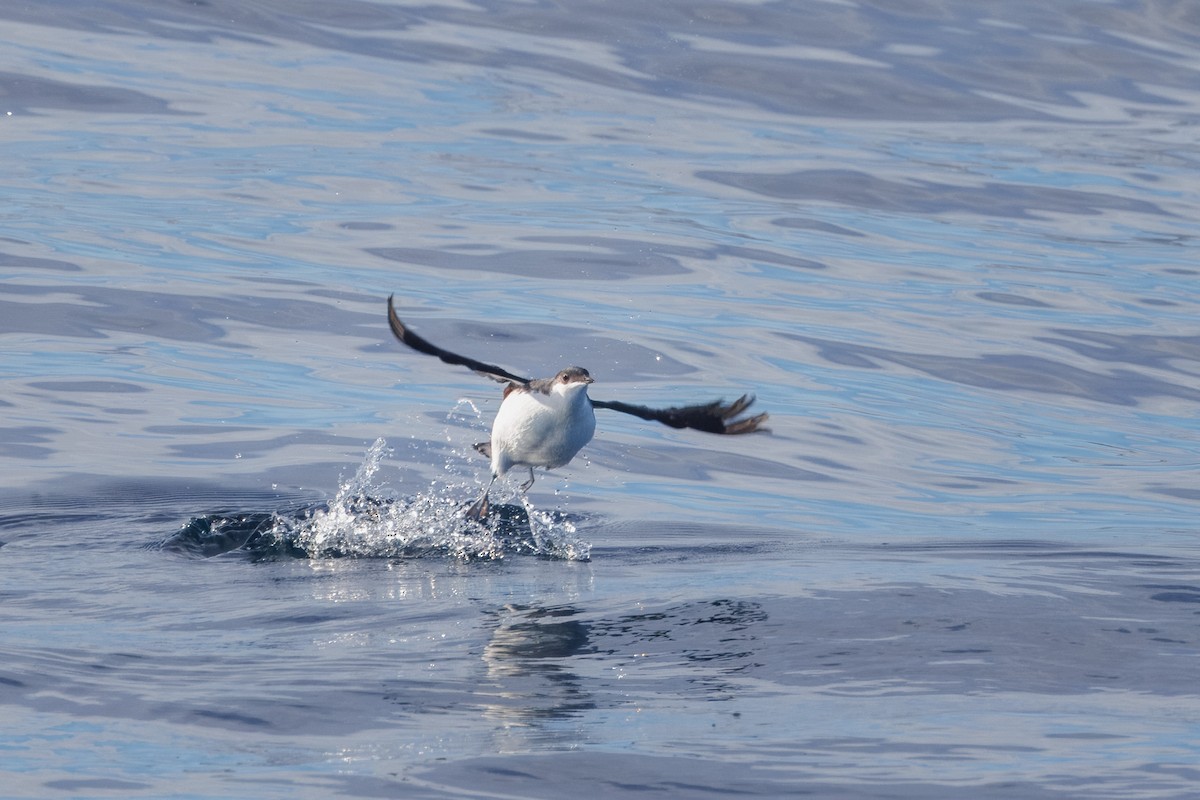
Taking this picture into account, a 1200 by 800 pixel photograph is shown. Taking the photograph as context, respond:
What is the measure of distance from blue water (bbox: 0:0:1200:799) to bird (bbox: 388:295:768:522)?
0.56 metres

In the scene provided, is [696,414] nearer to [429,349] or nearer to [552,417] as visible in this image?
[552,417]

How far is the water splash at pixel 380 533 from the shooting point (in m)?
10.1

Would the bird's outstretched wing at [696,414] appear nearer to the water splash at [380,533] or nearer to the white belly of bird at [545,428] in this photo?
the white belly of bird at [545,428]

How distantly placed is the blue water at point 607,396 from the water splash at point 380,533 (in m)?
0.04

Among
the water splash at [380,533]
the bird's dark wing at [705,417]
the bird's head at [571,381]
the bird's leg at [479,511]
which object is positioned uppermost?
the bird's head at [571,381]

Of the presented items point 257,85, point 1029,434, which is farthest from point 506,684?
point 257,85

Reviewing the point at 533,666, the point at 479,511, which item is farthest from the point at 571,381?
the point at 533,666

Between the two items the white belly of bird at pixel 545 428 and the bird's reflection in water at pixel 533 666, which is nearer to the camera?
the bird's reflection in water at pixel 533 666

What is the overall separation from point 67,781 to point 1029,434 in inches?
416

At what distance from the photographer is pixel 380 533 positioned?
10.3 metres

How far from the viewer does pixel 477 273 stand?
1925cm

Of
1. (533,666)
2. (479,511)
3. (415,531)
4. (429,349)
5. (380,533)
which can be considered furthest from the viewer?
(479,511)

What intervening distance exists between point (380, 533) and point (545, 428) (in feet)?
3.97

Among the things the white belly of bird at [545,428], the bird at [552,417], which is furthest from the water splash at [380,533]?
the white belly of bird at [545,428]
